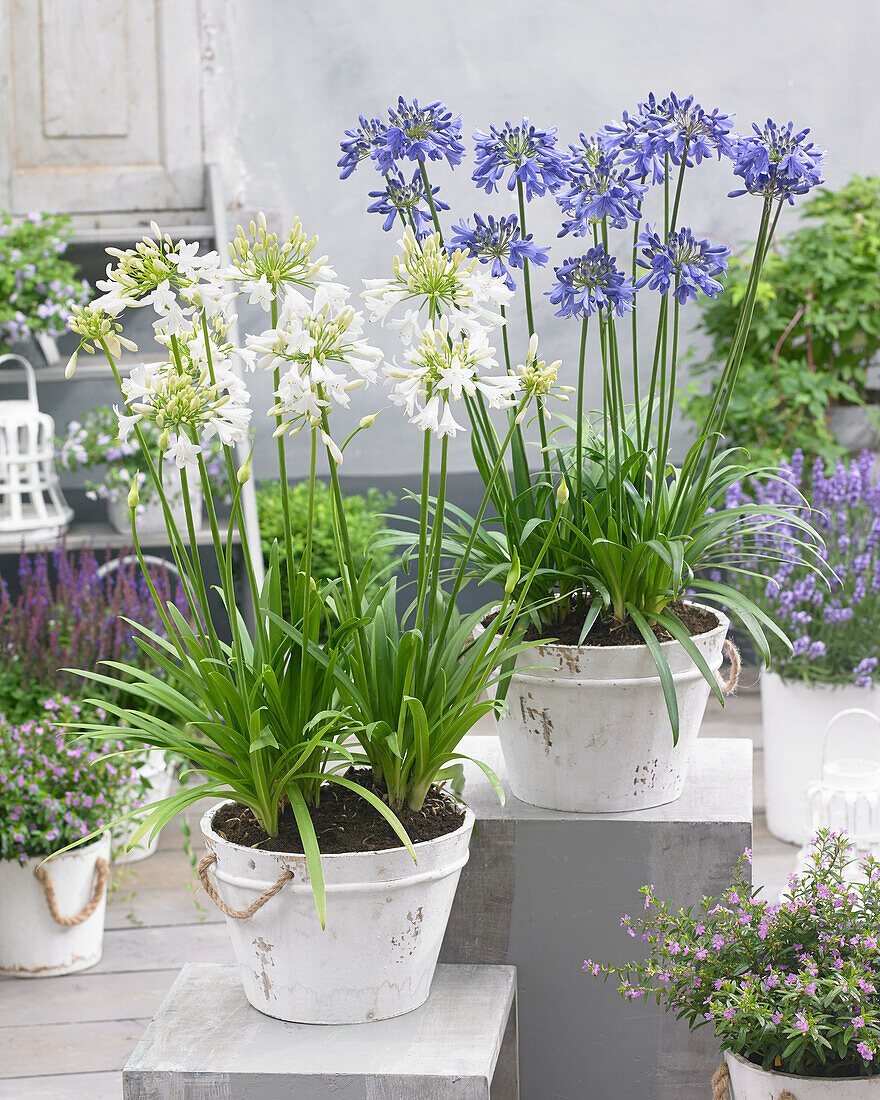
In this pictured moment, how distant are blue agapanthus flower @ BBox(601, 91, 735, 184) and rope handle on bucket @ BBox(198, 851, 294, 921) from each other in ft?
2.56

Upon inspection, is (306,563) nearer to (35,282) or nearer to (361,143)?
(361,143)

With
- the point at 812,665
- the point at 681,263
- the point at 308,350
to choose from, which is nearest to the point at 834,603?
the point at 812,665

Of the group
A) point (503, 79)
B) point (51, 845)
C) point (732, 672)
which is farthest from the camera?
point (503, 79)

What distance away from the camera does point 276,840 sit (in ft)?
4.03

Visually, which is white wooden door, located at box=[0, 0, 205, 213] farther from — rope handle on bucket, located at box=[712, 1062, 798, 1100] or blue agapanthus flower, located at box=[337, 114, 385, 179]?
rope handle on bucket, located at box=[712, 1062, 798, 1100]

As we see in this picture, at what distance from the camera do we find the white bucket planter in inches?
87.7

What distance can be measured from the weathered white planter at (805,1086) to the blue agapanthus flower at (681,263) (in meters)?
0.75

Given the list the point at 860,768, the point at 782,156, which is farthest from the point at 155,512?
the point at 782,156

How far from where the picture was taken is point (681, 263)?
1327 millimetres

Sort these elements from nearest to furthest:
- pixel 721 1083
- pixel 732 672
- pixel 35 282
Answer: pixel 721 1083 → pixel 732 672 → pixel 35 282

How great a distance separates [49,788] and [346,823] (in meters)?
1.16

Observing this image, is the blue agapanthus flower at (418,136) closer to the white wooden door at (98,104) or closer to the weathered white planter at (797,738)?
the weathered white planter at (797,738)

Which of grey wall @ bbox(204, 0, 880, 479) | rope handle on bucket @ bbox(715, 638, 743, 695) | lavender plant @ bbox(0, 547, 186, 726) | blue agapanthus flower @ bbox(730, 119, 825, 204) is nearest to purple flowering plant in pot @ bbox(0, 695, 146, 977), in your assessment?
lavender plant @ bbox(0, 547, 186, 726)

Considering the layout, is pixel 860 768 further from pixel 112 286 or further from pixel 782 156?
pixel 112 286
